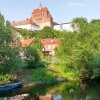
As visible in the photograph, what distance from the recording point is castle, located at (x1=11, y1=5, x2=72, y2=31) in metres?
158

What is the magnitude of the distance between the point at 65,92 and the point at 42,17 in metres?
131

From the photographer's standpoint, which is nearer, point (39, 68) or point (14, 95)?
point (14, 95)

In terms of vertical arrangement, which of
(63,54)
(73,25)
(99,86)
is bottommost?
(99,86)

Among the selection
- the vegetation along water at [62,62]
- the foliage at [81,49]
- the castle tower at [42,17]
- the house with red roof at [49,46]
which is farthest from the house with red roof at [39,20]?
the foliage at [81,49]

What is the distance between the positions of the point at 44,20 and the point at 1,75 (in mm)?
126107

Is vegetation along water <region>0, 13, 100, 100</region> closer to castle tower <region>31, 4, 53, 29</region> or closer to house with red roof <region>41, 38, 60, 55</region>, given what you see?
house with red roof <region>41, 38, 60, 55</region>

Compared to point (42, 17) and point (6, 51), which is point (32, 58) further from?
point (42, 17)

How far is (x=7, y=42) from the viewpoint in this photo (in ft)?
158

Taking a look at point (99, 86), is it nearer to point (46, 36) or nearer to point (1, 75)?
point (1, 75)

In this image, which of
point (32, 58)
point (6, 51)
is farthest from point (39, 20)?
point (6, 51)

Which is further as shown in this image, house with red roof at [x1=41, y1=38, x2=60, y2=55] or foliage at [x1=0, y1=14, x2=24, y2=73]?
house with red roof at [x1=41, y1=38, x2=60, y2=55]

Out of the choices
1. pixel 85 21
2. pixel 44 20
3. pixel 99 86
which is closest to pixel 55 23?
pixel 44 20

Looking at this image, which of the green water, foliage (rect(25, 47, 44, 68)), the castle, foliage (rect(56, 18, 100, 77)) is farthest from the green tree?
the castle

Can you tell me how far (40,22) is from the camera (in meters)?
173
